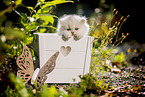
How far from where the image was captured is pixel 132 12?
275 centimetres

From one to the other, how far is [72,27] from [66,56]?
29cm

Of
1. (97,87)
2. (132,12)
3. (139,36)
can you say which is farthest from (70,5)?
(97,87)

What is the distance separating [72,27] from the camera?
105cm

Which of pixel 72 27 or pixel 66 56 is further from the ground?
pixel 72 27

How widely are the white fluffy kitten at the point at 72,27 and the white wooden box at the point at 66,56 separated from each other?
0.27ft

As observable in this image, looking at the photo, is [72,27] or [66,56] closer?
[72,27]

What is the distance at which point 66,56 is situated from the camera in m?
1.21

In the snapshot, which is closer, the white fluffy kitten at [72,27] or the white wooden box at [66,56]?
the white fluffy kitten at [72,27]

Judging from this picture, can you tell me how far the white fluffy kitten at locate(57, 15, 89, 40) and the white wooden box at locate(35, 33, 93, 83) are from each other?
0.08 metres

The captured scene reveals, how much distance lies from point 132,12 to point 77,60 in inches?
82.9

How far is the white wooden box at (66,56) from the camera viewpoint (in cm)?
116

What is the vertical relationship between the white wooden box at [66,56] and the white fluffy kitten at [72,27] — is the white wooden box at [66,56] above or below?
below

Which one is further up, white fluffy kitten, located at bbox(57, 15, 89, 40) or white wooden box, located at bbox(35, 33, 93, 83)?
white fluffy kitten, located at bbox(57, 15, 89, 40)

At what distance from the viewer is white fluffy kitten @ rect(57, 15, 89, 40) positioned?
104cm
